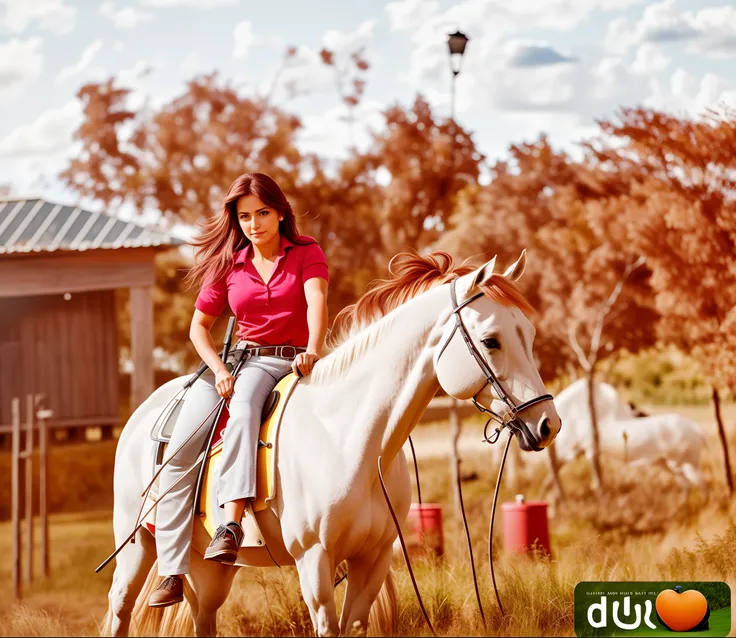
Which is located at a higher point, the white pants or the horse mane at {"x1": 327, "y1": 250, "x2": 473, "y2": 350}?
the horse mane at {"x1": 327, "y1": 250, "x2": 473, "y2": 350}

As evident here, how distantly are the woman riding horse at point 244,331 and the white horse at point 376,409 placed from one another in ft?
0.50

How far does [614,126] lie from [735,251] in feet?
8.12

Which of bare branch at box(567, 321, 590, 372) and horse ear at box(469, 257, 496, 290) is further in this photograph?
bare branch at box(567, 321, 590, 372)

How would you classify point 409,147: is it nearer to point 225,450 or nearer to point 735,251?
point 735,251

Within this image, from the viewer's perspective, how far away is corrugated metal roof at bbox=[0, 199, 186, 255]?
9414 millimetres

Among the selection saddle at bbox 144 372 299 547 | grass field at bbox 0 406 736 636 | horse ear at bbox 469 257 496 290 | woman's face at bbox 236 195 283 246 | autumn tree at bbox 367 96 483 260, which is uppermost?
autumn tree at bbox 367 96 483 260

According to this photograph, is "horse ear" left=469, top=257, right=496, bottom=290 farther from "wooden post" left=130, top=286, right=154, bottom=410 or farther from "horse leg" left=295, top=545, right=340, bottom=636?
"wooden post" left=130, top=286, right=154, bottom=410

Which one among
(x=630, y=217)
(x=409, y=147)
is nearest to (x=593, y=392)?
(x=630, y=217)

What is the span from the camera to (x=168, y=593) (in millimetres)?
3672

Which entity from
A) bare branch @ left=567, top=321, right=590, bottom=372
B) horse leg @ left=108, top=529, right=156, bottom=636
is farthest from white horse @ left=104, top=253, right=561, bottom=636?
bare branch @ left=567, top=321, right=590, bottom=372

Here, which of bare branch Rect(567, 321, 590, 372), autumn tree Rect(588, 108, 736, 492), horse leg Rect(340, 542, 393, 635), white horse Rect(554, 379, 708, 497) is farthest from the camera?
bare branch Rect(567, 321, 590, 372)

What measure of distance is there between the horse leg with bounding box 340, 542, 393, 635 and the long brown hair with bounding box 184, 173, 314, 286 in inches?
53.7

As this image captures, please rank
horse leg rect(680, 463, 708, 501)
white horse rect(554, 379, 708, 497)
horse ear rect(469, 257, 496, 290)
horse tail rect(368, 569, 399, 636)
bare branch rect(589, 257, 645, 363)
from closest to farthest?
1. horse ear rect(469, 257, 496, 290)
2. horse tail rect(368, 569, 399, 636)
3. horse leg rect(680, 463, 708, 501)
4. white horse rect(554, 379, 708, 497)
5. bare branch rect(589, 257, 645, 363)

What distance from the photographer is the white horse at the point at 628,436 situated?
10703mm
